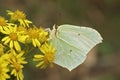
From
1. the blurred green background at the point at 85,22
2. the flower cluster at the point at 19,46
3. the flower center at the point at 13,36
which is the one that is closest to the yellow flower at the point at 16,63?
the flower cluster at the point at 19,46

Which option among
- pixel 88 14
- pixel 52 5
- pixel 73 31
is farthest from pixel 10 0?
pixel 73 31

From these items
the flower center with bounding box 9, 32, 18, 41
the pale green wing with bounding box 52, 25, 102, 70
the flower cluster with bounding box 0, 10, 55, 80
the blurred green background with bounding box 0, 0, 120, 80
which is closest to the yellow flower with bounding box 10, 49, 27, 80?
the flower cluster with bounding box 0, 10, 55, 80

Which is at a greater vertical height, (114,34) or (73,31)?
(73,31)

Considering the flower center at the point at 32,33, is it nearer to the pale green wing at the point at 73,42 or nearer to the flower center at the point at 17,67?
the pale green wing at the point at 73,42

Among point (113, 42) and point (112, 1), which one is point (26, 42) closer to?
point (113, 42)

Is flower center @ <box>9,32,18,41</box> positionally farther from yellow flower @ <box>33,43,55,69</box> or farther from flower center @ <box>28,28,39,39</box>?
yellow flower @ <box>33,43,55,69</box>

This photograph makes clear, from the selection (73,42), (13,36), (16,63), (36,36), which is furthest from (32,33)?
(73,42)
